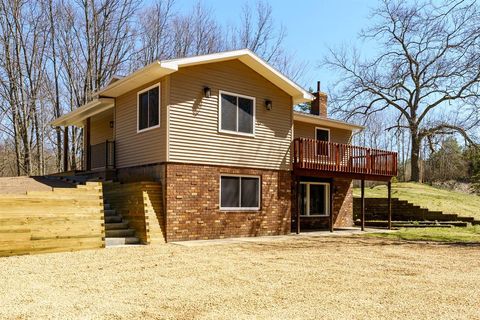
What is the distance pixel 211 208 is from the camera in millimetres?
13469

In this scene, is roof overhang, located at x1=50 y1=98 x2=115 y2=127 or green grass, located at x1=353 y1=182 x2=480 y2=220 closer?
roof overhang, located at x1=50 y1=98 x2=115 y2=127

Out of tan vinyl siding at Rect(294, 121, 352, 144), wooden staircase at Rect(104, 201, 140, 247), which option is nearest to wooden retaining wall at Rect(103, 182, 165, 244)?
wooden staircase at Rect(104, 201, 140, 247)

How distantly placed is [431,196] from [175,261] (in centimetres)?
2336

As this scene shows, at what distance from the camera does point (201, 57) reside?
13.2 meters

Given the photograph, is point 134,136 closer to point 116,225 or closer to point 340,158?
point 116,225

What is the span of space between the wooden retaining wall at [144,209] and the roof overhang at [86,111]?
4.36 metres

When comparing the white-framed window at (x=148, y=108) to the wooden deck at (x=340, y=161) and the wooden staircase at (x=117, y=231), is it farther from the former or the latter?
the wooden deck at (x=340, y=161)

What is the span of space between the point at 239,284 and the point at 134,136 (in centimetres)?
908

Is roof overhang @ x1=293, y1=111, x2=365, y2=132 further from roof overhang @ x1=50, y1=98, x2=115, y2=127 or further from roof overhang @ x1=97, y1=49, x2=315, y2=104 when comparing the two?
roof overhang @ x1=50, y1=98, x2=115, y2=127

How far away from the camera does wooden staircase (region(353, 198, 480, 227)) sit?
21953 mm

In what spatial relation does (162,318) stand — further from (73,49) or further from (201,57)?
(73,49)

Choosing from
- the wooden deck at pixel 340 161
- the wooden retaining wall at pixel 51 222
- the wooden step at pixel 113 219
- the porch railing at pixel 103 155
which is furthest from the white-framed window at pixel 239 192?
the porch railing at pixel 103 155

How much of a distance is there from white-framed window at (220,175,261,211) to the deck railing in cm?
212

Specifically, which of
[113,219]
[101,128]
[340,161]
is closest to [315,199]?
[340,161]
